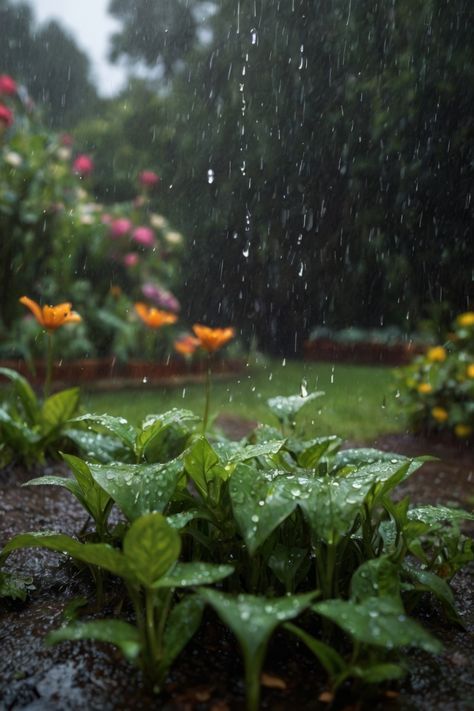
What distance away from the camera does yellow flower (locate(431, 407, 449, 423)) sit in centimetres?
282

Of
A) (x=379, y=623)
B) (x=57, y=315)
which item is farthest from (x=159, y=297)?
(x=379, y=623)

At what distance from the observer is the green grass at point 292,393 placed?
2975mm

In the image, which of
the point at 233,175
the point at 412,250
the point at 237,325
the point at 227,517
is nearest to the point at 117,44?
the point at 233,175

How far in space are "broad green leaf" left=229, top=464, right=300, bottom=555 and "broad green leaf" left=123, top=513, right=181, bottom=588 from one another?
11 cm

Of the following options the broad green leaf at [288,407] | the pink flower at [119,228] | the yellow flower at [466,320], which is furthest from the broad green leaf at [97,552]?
the pink flower at [119,228]

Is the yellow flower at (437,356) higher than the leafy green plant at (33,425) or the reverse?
higher

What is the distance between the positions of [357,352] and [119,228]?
2817mm

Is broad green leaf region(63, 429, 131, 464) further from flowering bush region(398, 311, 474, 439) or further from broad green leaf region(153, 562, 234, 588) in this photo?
flowering bush region(398, 311, 474, 439)

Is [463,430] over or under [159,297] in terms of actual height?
under

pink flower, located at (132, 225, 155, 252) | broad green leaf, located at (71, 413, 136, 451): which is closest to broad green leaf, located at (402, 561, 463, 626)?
broad green leaf, located at (71, 413, 136, 451)

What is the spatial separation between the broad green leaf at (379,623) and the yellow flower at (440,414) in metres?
2.14

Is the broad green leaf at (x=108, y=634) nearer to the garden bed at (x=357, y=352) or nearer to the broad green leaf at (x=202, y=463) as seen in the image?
the broad green leaf at (x=202, y=463)

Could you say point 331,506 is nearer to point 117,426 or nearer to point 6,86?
point 117,426

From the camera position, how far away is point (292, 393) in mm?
3885
